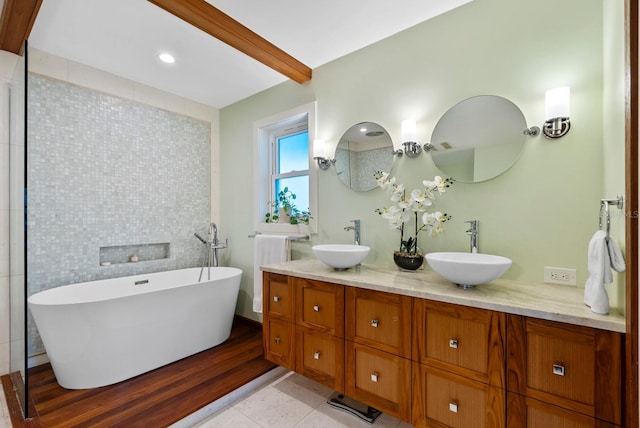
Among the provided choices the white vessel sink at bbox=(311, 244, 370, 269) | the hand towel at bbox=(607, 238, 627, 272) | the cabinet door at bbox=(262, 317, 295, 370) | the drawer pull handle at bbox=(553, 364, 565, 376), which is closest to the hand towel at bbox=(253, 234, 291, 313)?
the cabinet door at bbox=(262, 317, 295, 370)

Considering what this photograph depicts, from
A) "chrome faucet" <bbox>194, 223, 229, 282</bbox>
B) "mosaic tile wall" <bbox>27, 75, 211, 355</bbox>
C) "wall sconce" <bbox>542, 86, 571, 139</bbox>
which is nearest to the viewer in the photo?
"wall sconce" <bbox>542, 86, 571, 139</bbox>

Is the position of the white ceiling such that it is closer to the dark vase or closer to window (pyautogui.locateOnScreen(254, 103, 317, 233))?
window (pyautogui.locateOnScreen(254, 103, 317, 233))

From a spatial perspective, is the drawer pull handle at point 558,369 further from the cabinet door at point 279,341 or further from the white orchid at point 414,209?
the cabinet door at point 279,341

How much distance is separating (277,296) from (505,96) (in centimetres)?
196

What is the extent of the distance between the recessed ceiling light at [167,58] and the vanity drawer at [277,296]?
6.55 ft

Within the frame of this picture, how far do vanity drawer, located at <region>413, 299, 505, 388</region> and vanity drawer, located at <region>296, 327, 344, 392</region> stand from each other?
0.51m

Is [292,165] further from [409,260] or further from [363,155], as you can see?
[409,260]

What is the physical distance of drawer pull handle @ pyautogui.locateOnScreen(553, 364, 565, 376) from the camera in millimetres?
1100

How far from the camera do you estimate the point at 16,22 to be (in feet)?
6.05

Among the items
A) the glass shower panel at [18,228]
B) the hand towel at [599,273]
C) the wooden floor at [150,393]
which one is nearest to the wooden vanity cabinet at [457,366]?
the hand towel at [599,273]

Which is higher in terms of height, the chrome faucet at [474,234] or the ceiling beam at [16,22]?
the ceiling beam at [16,22]

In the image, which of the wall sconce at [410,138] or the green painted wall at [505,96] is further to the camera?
the wall sconce at [410,138]

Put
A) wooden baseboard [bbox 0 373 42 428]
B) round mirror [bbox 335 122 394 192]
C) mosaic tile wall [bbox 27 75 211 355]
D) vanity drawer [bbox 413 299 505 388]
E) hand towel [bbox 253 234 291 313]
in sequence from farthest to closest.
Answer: hand towel [bbox 253 234 291 313]
mosaic tile wall [bbox 27 75 211 355]
round mirror [bbox 335 122 394 192]
wooden baseboard [bbox 0 373 42 428]
vanity drawer [bbox 413 299 505 388]

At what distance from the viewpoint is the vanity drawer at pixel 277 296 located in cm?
202
